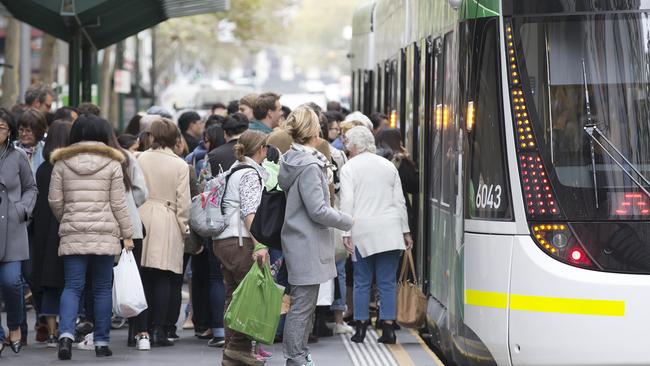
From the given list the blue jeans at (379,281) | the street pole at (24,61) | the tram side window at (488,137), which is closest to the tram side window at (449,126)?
the tram side window at (488,137)

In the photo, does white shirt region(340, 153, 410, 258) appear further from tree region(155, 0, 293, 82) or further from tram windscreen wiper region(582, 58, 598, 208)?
tree region(155, 0, 293, 82)

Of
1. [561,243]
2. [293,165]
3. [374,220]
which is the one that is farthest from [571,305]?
[374,220]

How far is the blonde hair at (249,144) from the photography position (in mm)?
9648

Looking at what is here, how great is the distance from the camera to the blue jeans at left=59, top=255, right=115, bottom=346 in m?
9.88

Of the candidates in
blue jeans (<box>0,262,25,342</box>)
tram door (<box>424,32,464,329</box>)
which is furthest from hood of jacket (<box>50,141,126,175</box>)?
tram door (<box>424,32,464,329</box>)

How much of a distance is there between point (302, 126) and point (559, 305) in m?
2.27

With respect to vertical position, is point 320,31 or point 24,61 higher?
point 320,31

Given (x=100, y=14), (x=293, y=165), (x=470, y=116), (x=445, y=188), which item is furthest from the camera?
(x=100, y=14)

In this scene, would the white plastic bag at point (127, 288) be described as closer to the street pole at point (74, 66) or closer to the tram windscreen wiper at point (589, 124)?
the tram windscreen wiper at point (589, 124)

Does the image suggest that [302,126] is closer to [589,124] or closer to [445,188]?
[445,188]

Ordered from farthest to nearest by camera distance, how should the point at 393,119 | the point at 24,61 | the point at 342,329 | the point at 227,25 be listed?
the point at 227,25 → the point at 24,61 → the point at 393,119 → the point at 342,329

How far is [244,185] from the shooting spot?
9.51m

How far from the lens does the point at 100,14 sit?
1414 cm

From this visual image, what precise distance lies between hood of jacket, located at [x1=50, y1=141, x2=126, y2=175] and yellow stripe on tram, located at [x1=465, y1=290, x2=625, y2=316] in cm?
330
